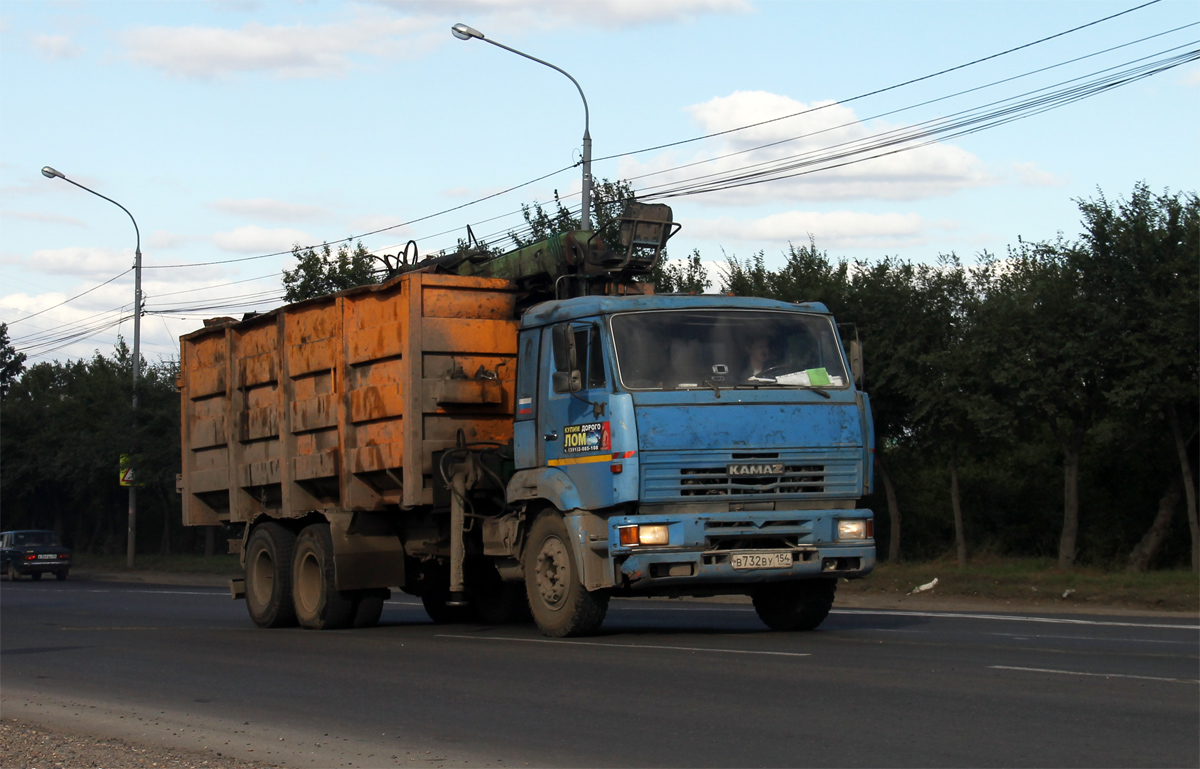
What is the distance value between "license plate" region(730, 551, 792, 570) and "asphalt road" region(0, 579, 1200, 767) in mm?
679

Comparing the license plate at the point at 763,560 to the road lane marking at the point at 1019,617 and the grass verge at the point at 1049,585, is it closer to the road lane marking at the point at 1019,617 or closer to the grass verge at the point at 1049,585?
the road lane marking at the point at 1019,617

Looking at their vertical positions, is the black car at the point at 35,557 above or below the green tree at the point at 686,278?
below

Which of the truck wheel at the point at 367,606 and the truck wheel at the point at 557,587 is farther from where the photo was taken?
the truck wheel at the point at 367,606

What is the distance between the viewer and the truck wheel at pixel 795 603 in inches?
511

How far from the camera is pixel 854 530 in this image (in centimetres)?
1188

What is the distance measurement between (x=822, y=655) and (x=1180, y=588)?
11.9 metres

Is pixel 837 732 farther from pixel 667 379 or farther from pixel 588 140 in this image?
pixel 588 140

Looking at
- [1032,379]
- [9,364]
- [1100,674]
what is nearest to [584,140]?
[1032,379]

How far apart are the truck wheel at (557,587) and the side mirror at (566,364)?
3.89 feet

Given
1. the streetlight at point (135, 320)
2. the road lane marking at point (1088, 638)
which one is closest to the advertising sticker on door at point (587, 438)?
the road lane marking at point (1088, 638)

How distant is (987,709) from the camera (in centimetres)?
790

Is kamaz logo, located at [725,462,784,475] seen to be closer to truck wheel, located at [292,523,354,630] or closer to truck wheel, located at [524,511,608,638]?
truck wheel, located at [524,511,608,638]

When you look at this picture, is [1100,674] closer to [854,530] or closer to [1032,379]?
[854,530]

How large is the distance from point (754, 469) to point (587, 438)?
1.46 meters
